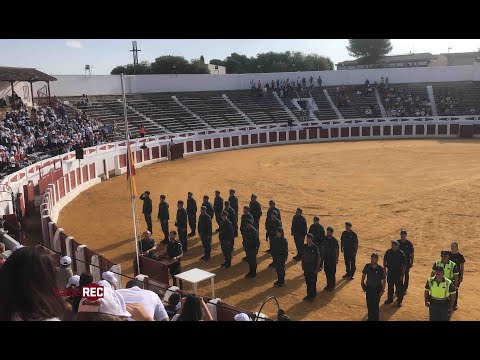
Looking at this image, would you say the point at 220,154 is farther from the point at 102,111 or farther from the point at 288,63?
the point at 288,63

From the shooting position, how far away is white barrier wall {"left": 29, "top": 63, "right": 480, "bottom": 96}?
38969 millimetres

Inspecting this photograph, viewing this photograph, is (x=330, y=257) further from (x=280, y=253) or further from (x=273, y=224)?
(x=273, y=224)

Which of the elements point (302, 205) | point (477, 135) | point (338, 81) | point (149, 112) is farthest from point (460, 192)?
point (338, 81)

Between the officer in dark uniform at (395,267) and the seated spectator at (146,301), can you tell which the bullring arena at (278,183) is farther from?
the seated spectator at (146,301)

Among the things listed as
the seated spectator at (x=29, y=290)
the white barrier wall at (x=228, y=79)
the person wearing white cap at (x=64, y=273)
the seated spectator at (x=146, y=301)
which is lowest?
the person wearing white cap at (x=64, y=273)

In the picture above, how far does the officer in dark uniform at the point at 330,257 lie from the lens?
32.0 ft

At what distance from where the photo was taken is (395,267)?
8.82 metres

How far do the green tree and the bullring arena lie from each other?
40.7 meters

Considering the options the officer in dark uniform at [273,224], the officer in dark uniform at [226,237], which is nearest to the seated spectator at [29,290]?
the officer in dark uniform at [226,237]

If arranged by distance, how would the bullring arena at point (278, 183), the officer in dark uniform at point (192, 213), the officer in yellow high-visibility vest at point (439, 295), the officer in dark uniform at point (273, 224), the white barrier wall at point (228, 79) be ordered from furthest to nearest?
1. the white barrier wall at point (228, 79)
2. the officer in dark uniform at point (192, 213)
3. the officer in dark uniform at point (273, 224)
4. the bullring arena at point (278, 183)
5. the officer in yellow high-visibility vest at point (439, 295)

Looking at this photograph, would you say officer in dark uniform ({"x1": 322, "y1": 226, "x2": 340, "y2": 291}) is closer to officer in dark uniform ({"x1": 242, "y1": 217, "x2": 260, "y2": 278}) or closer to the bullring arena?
the bullring arena

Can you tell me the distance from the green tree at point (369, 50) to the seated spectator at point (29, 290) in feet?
286

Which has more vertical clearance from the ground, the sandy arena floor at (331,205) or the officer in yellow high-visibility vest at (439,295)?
the officer in yellow high-visibility vest at (439,295)

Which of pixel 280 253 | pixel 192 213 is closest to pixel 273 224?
pixel 280 253
